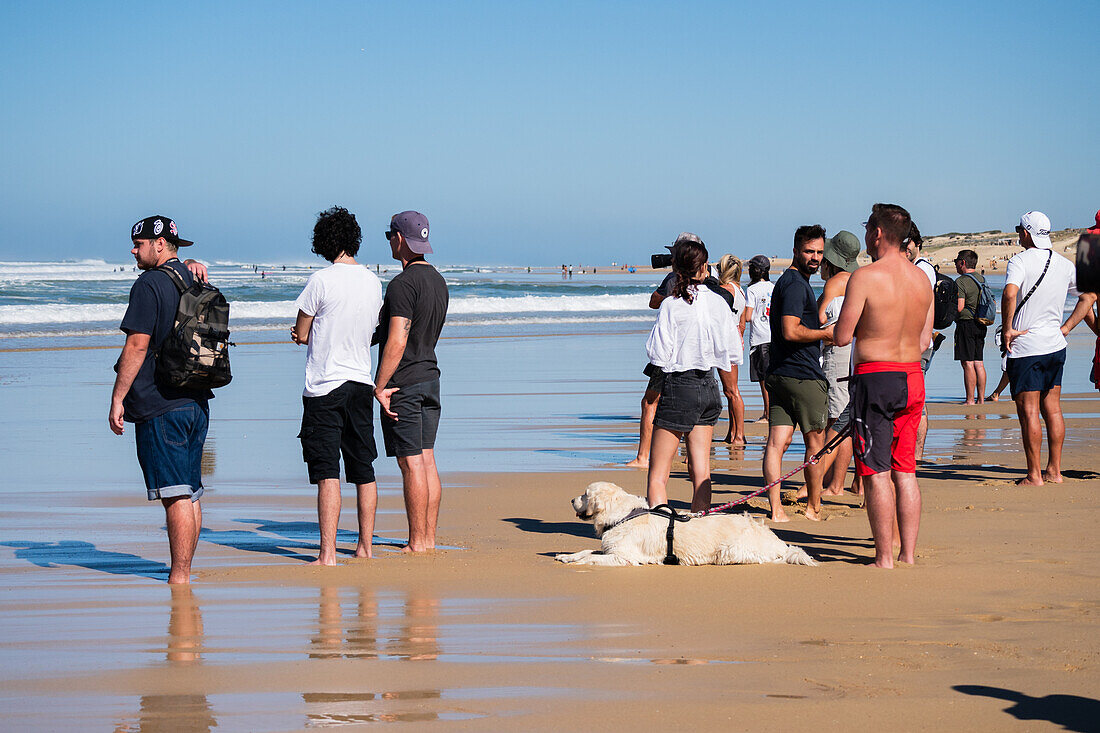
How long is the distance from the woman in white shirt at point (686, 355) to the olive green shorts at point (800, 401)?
621 millimetres

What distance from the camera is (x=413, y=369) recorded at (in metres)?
5.89

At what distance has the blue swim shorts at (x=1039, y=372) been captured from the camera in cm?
791

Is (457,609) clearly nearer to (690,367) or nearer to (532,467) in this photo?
(690,367)

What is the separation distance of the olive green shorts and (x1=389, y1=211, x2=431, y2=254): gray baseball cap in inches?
89.7

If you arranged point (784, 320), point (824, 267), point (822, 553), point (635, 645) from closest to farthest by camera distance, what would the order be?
point (635, 645) → point (822, 553) → point (784, 320) → point (824, 267)

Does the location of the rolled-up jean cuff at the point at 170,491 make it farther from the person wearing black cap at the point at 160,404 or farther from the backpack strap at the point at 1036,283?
the backpack strap at the point at 1036,283

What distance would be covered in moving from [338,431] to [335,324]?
1.86 feet

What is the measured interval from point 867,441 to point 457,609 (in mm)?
2247

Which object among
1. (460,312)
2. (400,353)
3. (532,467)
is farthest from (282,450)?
(460,312)

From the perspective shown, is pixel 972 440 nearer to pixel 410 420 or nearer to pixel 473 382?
pixel 410 420

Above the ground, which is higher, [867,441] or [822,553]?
[867,441]

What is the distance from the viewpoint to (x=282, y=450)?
9.74 meters

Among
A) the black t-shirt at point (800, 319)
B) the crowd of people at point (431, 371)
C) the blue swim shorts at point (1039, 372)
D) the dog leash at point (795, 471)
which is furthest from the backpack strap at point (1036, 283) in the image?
the dog leash at point (795, 471)

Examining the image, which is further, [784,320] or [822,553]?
[784,320]
